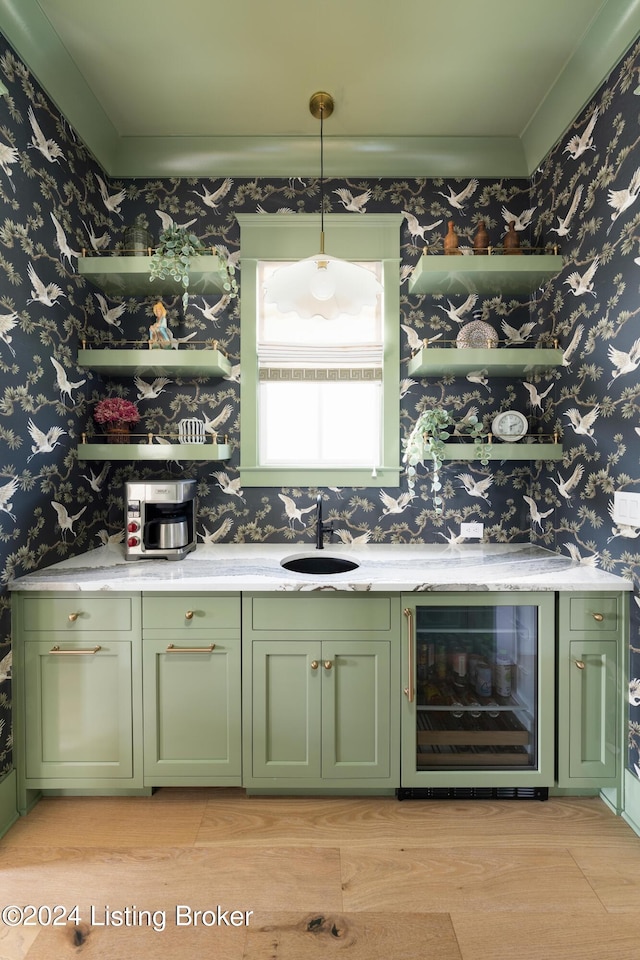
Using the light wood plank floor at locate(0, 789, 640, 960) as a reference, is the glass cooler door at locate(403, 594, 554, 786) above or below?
above

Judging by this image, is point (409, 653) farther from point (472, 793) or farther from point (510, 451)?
point (510, 451)

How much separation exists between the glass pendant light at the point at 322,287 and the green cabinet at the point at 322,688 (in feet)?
3.75

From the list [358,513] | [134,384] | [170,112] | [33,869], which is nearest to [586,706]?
[358,513]

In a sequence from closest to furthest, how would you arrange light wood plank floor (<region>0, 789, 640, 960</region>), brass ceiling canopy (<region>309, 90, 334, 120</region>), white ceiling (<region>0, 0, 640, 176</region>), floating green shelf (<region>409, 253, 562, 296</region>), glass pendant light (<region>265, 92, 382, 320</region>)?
light wood plank floor (<region>0, 789, 640, 960</region>)
glass pendant light (<region>265, 92, 382, 320</region>)
white ceiling (<region>0, 0, 640, 176</region>)
brass ceiling canopy (<region>309, 90, 334, 120</region>)
floating green shelf (<region>409, 253, 562, 296</region>)

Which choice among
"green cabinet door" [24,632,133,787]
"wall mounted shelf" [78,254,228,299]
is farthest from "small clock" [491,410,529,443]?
"green cabinet door" [24,632,133,787]

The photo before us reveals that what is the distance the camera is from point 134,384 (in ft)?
8.53

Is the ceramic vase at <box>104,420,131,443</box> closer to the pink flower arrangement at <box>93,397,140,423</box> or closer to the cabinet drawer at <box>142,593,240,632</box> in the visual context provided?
the pink flower arrangement at <box>93,397,140,423</box>

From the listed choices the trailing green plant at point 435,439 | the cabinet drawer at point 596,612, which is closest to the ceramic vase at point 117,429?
the trailing green plant at point 435,439

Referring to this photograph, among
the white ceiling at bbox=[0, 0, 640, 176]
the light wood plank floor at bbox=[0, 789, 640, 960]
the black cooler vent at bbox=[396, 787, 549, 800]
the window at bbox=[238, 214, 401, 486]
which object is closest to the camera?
the light wood plank floor at bbox=[0, 789, 640, 960]

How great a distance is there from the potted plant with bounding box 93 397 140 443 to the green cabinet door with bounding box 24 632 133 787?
102 centimetres

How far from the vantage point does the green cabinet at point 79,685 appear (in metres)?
1.89

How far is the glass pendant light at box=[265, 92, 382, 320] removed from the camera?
1718 mm

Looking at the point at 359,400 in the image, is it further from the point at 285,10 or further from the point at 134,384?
the point at 285,10

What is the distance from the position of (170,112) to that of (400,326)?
61.0 inches
